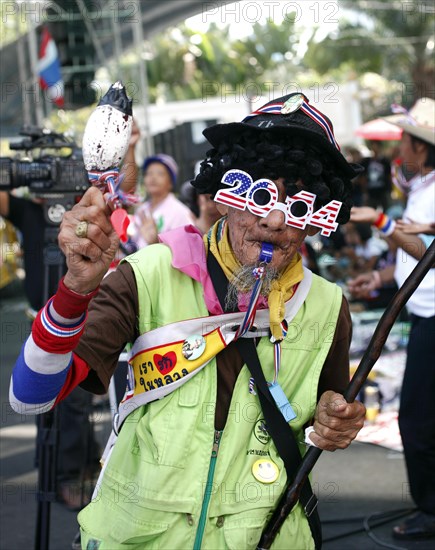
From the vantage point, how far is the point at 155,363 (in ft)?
7.75

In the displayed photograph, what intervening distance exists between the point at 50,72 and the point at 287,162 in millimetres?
8468

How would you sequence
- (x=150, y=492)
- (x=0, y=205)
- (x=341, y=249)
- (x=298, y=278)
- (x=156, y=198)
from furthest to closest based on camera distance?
(x=341, y=249) < (x=156, y=198) < (x=0, y=205) < (x=298, y=278) < (x=150, y=492)

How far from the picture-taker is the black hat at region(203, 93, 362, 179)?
231 centimetres

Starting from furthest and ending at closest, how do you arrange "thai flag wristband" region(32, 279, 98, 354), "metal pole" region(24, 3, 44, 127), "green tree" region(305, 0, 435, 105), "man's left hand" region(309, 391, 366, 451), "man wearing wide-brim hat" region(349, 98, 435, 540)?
"green tree" region(305, 0, 435, 105)
"metal pole" region(24, 3, 44, 127)
"man wearing wide-brim hat" region(349, 98, 435, 540)
"man's left hand" region(309, 391, 366, 451)
"thai flag wristband" region(32, 279, 98, 354)

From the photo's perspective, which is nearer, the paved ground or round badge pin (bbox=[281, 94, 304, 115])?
round badge pin (bbox=[281, 94, 304, 115])

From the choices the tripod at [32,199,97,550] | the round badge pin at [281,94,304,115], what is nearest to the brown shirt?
the round badge pin at [281,94,304,115]

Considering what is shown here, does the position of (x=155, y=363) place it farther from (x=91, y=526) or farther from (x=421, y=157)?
(x=421, y=157)

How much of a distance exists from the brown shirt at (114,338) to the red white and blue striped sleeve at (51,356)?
3.3 inches

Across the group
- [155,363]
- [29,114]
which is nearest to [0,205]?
[155,363]

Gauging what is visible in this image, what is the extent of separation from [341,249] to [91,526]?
947 centimetres

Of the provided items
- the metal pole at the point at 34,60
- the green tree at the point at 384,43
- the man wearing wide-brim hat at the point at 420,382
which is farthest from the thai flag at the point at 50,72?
the green tree at the point at 384,43

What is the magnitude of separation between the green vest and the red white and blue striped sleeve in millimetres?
288

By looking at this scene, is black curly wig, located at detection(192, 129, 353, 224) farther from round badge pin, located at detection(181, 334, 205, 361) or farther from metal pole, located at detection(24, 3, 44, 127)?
metal pole, located at detection(24, 3, 44, 127)

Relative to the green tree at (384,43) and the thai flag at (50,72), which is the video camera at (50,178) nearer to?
Result: the thai flag at (50,72)
